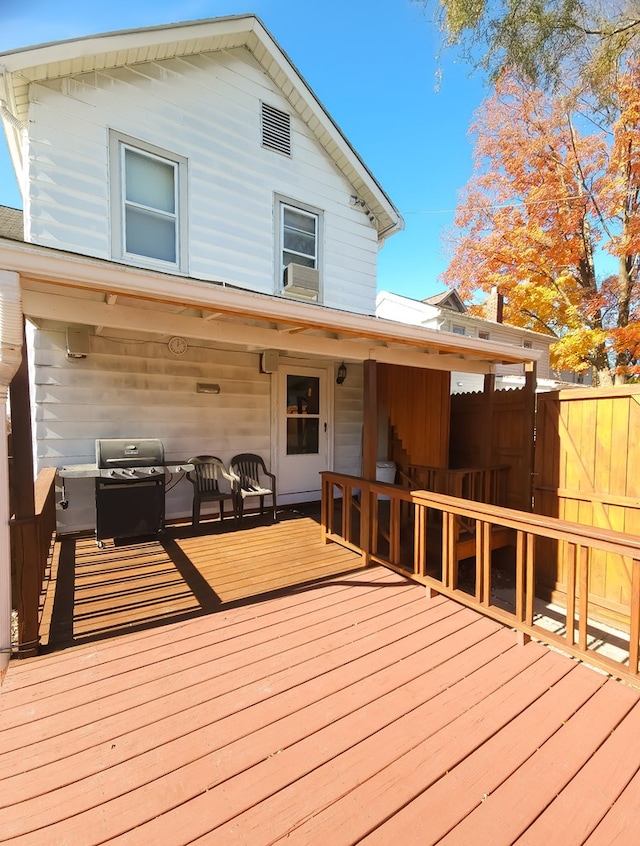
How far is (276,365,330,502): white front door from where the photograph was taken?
5.94 meters

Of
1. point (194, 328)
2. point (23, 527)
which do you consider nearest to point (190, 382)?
point (194, 328)

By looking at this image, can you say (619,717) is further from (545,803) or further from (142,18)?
(142,18)

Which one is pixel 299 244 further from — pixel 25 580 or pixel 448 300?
pixel 448 300

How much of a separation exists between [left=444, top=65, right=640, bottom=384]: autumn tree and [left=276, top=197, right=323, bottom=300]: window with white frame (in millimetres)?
6392

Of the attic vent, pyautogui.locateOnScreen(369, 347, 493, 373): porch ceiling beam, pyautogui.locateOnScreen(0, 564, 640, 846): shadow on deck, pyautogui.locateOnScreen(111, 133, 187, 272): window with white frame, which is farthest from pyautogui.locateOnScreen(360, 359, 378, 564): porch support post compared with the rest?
the attic vent

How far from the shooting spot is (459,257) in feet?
39.4

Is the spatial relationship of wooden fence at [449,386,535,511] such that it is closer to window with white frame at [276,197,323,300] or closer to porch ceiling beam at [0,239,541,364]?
porch ceiling beam at [0,239,541,364]

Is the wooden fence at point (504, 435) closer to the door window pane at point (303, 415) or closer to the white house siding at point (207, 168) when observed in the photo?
the door window pane at point (303, 415)

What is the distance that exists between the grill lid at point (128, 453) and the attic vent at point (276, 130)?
4400 mm

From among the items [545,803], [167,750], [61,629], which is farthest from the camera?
[61,629]

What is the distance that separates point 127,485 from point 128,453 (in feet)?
1.08

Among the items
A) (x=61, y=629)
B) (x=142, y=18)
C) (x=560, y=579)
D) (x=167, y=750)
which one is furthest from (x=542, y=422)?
(x=142, y=18)

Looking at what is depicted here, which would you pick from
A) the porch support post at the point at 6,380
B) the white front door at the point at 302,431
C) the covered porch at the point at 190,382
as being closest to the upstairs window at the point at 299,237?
the covered porch at the point at 190,382

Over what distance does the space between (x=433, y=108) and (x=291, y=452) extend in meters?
8.47
